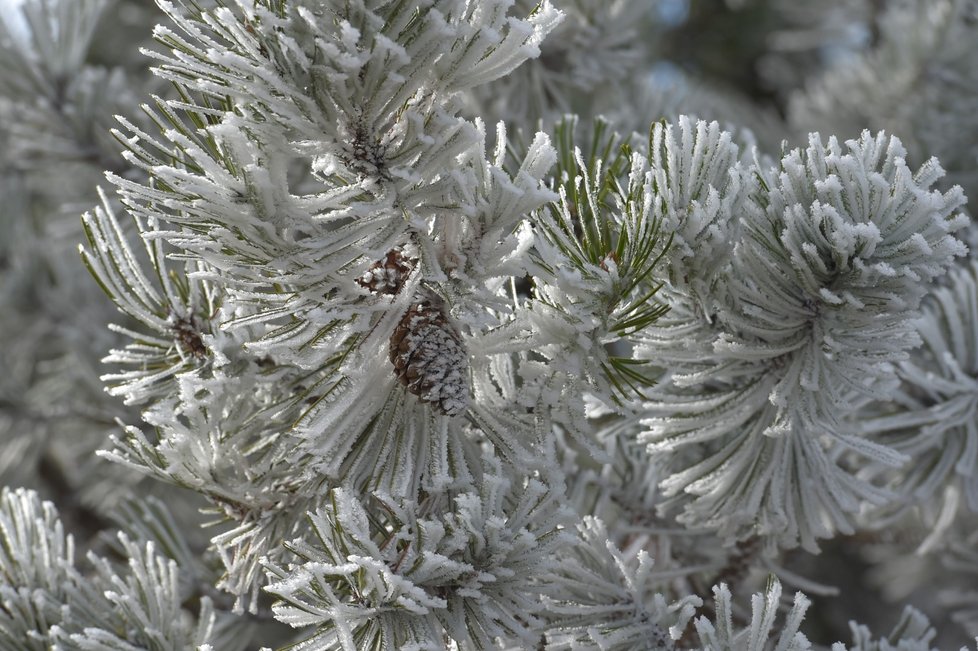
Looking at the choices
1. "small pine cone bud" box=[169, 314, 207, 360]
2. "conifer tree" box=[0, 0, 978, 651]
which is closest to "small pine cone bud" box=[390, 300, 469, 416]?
"conifer tree" box=[0, 0, 978, 651]

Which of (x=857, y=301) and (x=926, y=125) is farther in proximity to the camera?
(x=926, y=125)

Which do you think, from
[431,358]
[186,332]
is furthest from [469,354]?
[186,332]

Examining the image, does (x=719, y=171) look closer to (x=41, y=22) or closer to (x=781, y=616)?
(x=781, y=616)

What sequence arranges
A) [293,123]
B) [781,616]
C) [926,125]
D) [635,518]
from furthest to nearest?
1. [926,125]
2. [781,616]
3. [635,518]
4. [293,123]

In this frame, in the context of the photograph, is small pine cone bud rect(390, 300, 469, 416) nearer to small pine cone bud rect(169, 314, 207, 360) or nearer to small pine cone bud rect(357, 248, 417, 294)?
small pine cone bud rect(357, 248, 417, 294)

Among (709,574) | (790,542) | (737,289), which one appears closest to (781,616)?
(709,574)

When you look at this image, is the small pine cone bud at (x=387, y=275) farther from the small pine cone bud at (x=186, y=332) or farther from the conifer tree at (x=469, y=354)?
the small pine cone bud at (x=186, y=332)
